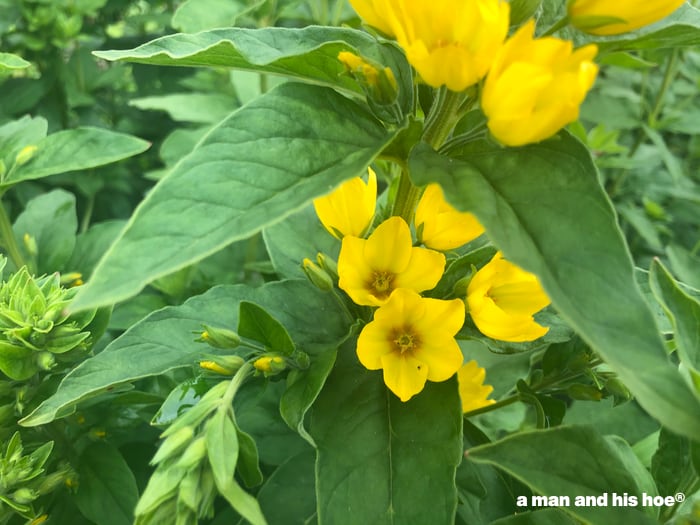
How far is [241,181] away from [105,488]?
0.52 m

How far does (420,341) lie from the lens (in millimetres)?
592

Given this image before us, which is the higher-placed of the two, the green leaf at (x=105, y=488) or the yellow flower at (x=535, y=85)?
the yellow flower at (x=535, y=85)

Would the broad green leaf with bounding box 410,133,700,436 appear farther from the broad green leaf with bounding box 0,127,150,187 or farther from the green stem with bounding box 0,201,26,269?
the green stem with bounding box 0,201,26,269

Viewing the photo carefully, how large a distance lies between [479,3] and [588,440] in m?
0.39

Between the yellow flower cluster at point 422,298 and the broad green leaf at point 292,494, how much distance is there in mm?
217

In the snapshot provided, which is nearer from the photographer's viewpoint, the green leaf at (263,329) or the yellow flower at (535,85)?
the yellow flower at (535,85)

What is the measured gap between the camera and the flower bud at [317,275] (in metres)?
0.62

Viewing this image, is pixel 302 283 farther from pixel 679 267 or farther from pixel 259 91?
pixel 679 267

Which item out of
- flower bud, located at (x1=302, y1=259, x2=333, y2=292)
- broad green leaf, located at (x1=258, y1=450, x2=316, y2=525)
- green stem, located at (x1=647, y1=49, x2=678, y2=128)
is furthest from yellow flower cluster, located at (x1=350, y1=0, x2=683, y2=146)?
green stem, located at (x1=647, y1=49, x2=678, y2=128)

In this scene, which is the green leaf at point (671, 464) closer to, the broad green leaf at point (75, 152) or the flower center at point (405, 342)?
the flower center at point (405, 342)

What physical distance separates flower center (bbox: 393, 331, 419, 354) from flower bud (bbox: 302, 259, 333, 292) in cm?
9

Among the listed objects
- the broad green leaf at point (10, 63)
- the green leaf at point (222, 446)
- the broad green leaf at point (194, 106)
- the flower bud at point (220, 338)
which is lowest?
the broad green leaf at point (194, 106)

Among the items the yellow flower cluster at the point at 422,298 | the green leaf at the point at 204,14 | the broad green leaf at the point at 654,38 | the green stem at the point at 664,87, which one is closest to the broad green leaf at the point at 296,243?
the yellow flower cluster at the point at 422,298

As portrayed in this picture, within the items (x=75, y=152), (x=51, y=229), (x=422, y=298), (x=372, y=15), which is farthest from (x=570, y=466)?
(x=51, y=229)
